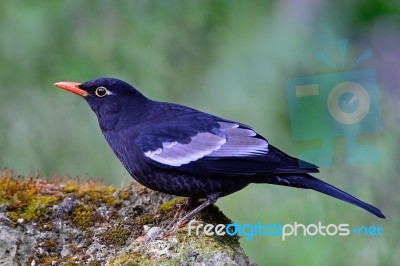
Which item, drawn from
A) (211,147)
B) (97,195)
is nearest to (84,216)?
(97,195)

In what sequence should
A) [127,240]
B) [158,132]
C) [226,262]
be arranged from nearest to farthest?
[226,262] < [127,240] < [158,132]

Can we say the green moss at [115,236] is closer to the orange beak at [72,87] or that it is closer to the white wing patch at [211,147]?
the white wing patch at [211,147]

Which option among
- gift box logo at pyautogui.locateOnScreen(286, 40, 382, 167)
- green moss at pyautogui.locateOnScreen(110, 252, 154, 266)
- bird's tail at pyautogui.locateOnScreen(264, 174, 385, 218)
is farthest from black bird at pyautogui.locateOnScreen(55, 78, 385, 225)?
gift box logo at pyautogui.locateOnScreen(286, 40, 382, 167)

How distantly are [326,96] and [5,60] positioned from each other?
136 inches

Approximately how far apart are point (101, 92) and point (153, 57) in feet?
10.5

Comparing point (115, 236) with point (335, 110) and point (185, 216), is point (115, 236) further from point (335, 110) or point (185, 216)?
point (335, 110)

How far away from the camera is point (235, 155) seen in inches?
182

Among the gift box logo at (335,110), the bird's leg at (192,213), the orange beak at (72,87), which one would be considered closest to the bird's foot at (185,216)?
the bird's leg at (192,213)

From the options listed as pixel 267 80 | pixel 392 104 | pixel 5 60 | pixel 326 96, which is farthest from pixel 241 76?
pixel 5 60

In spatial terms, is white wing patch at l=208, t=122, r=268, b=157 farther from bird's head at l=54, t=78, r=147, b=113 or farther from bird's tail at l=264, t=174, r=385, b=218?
bird's head at l=54, t=78, r=147, b=113

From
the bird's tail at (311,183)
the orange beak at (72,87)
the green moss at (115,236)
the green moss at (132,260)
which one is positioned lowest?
the green moss at (132,260)

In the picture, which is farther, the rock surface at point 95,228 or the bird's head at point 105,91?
the bird's head at point 105,91

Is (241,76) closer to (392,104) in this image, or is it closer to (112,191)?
(392,104)

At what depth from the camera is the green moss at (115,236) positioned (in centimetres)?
442
